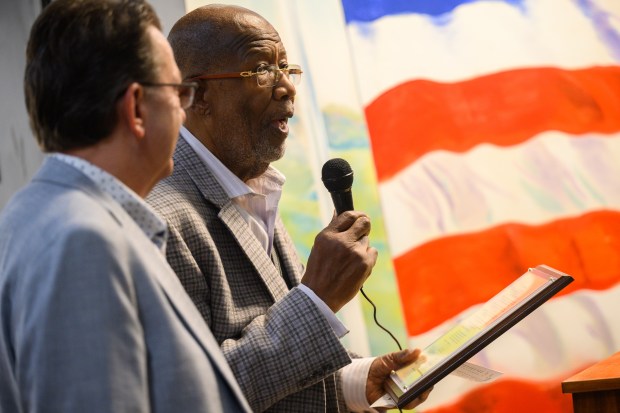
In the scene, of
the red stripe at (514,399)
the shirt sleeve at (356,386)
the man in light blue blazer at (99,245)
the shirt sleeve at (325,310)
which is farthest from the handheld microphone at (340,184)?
the red stripe at (514,399)

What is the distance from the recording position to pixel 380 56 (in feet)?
8.34

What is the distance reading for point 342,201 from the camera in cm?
175

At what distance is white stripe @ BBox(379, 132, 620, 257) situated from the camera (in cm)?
251

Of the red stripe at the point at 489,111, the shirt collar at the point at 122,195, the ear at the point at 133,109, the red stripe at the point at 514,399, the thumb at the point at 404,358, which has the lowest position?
the red stripe at the point at 514,399

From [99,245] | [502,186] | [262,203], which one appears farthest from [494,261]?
[99,245]

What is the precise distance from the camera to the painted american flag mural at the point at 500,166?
8.07 feet

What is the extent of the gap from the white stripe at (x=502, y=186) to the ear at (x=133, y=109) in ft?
4.87

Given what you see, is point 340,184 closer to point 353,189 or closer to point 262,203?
point 262,203

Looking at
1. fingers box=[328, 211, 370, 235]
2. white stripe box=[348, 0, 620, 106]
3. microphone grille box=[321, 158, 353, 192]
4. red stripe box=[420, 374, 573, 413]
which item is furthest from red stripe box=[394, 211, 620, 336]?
fingers box=[328, 211, 370, 235]

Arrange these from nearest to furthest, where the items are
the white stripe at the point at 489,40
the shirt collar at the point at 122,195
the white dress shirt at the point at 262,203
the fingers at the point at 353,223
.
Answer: the shirt collar at the point at 122,195 → the fingers at the point at 353,223 → the white dress shirt at the point at 262,203 → the white stripe at the point at 489,40

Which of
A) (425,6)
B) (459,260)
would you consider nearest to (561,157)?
(459,260)

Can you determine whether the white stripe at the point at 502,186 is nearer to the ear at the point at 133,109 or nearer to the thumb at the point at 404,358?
the thumb at the point at 404,358

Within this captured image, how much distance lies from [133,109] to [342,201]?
76cm

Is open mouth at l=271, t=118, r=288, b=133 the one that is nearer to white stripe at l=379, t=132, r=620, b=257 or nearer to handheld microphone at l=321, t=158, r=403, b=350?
handheld microphone at l=321, t=158, r=403, b=350
